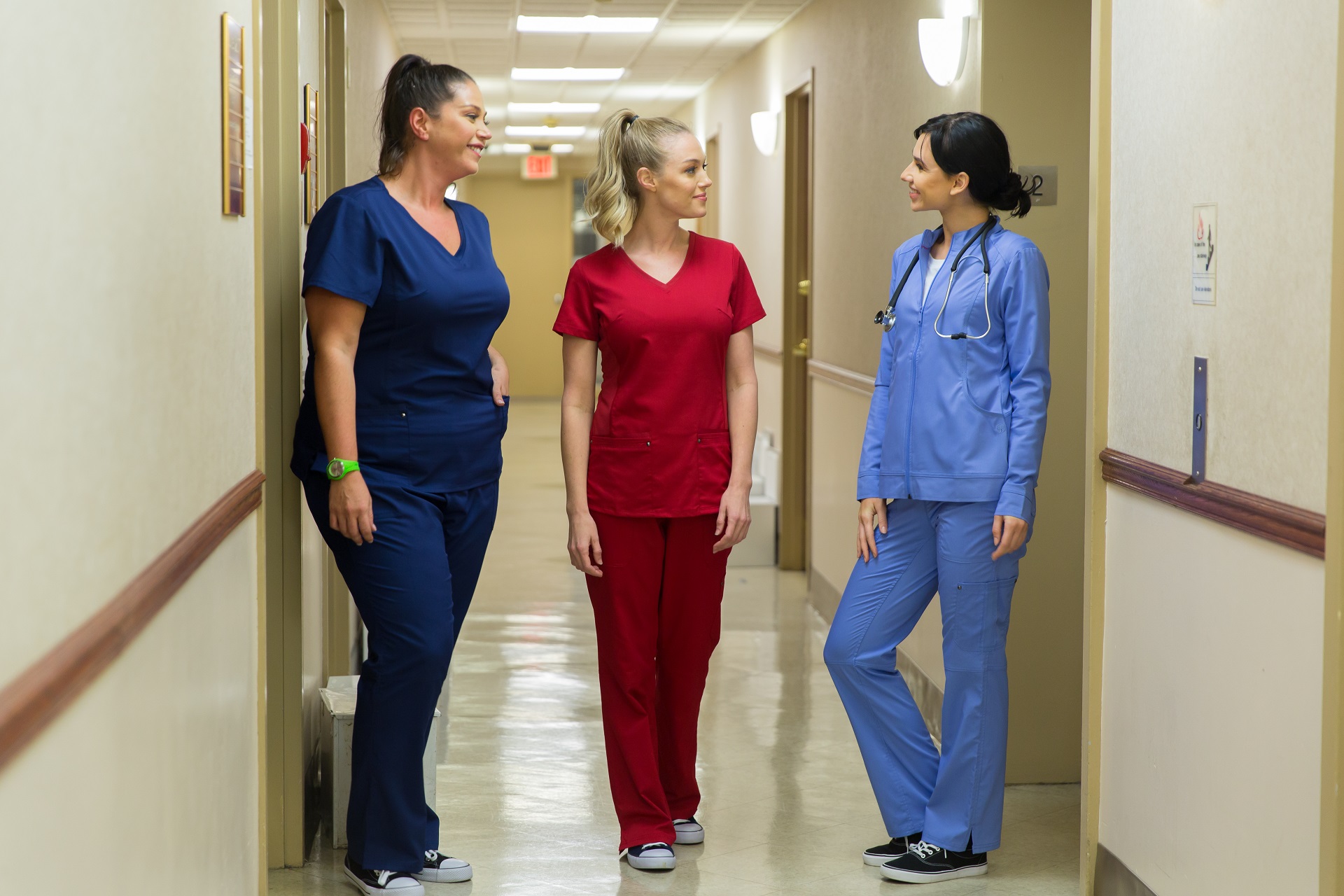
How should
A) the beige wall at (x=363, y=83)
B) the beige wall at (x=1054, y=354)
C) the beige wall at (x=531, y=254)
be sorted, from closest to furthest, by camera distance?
1. the beige wall at (x=1054, y=354)
2. the beige wall at (x=363, y=83)
3. the beige wall at (x=531, y=254)

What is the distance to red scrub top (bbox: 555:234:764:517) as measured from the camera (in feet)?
9.89

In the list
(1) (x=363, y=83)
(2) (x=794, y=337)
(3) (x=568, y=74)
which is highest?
(3) (x=568, y=74)

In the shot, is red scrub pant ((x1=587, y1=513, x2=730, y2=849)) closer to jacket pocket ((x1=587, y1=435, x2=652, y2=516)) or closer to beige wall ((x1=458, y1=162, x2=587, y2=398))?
jacket pocket ((x1=587, y1=435, x2=652, y2=516))

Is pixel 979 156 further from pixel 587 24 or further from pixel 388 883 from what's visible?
pixel 587 24

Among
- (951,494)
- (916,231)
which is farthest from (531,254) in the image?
(951,494)

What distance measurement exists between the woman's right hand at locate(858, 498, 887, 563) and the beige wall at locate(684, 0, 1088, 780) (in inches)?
34.4

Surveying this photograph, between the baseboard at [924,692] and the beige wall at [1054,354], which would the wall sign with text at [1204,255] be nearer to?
the beige wall at [1054,354]

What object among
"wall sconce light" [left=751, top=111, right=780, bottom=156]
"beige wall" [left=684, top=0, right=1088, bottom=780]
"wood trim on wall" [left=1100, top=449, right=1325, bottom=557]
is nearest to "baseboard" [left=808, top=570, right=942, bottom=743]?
"beige wall" [left=684, top=0, right=1088, bottom=780]

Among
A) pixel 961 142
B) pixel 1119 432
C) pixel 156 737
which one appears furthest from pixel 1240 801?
pixel 156 737

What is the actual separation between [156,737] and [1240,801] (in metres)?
1.66

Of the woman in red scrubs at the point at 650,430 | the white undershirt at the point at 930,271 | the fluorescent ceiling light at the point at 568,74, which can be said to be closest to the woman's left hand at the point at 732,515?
the woman in red scrubs at the point at 650,430

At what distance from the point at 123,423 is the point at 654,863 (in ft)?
6.15

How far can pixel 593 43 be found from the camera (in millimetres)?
7918

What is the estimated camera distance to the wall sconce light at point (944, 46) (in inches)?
152
